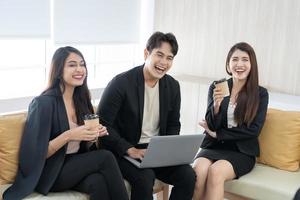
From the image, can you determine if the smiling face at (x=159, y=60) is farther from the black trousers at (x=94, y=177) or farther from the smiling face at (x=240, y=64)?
the black trousers at (x=94, y=177)

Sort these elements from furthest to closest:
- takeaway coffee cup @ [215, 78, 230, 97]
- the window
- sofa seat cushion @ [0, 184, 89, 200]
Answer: the window → takeaway coffee cup @ [215, 78, 230, 97] → sofa seat cushion @ [0, 184, 89, 200]

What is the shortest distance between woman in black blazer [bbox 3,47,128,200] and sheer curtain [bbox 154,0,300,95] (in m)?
1.86

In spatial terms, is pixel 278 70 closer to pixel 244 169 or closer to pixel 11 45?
pixel 244 169

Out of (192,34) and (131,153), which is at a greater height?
(192,34)

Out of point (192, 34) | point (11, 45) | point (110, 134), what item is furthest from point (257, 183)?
point (11, 45)

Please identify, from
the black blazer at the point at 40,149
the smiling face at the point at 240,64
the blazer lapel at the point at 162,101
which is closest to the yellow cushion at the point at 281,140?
the smiling face at the point at 240,64

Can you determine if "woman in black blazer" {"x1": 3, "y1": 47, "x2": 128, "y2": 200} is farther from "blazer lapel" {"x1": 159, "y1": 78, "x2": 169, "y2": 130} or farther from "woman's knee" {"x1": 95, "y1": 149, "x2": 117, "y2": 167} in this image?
"blazer lapel" {"x1": 159, "y1": 78, "x2": 169, "y2": 130}

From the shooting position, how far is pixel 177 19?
14.4ft

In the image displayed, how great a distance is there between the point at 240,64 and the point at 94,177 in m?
1.26

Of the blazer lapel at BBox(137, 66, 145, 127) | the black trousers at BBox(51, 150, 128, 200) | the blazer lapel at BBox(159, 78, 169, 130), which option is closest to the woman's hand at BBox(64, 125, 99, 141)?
the black trousers at BBox(51, 150, 128, 200)

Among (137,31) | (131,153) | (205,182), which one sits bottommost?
(205,182)

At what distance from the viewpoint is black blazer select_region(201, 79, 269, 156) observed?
2.94 meters

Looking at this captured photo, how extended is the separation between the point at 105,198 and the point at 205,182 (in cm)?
73

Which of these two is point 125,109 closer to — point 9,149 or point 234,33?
point 9,149
